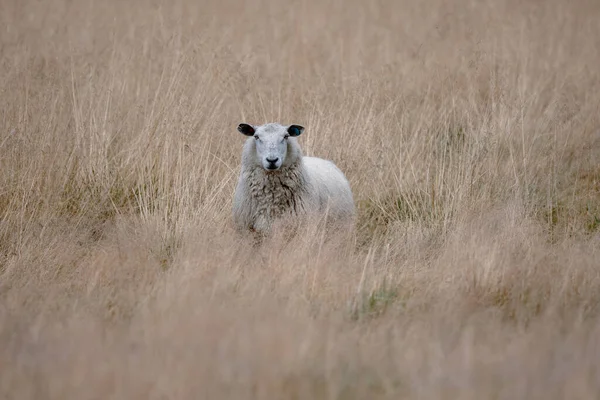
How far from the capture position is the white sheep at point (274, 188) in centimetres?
549

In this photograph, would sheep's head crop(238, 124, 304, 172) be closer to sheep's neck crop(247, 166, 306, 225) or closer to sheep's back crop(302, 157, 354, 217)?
sheep's neck crop(247, 166, 306, 225)

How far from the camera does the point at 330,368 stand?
2.99m

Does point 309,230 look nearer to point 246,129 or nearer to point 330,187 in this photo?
point 330,187

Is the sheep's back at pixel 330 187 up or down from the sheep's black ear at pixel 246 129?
down

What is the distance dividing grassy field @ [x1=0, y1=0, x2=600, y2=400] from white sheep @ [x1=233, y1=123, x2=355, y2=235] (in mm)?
251

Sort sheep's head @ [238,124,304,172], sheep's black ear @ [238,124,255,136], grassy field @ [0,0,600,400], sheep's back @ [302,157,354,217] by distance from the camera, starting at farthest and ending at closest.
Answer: sheep's back @ [302,157,354,217] < sheep's black ear @ [238,124,255,136] < sheep's head @ [238,124,304,172] < grassy field @ [0,0,600,400]

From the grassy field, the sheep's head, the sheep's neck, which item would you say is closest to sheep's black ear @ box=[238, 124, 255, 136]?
the sheep's head

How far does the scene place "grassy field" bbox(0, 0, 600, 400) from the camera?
305 cm

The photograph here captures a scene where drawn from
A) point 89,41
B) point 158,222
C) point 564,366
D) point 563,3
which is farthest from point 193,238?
point 563,3

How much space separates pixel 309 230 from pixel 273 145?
2.34 feet

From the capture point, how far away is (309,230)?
5.04 meters

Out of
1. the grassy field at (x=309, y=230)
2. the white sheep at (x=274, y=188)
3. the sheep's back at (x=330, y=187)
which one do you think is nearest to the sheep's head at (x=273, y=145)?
the white sheep at (x=274, y=188)

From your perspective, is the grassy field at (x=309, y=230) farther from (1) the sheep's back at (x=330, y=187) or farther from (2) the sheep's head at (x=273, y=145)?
(2) the sheep's head at (x=273, y=145)

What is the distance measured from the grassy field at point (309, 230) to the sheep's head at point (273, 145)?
0.57 metres
